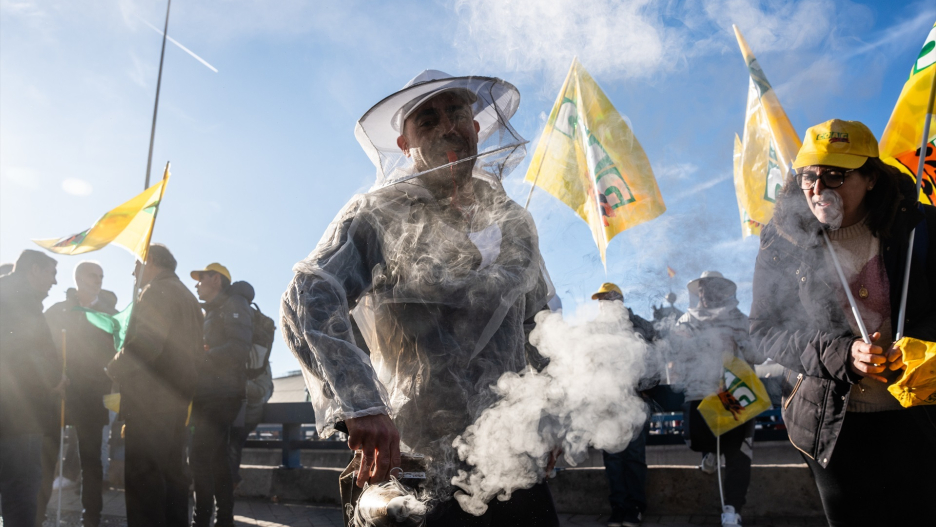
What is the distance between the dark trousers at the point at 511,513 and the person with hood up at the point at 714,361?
1846mm

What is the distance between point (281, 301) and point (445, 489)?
28.3 inches

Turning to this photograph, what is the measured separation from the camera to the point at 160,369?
163 inches

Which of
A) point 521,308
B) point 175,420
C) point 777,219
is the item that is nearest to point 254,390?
point 175,420

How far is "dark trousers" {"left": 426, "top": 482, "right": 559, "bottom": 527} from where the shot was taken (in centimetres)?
182

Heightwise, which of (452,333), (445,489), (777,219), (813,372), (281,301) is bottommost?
(445,489)

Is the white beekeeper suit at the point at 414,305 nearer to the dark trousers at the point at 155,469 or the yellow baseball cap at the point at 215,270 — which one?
the dark trousers at the point at 155,469

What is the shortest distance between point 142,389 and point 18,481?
2.77 ft

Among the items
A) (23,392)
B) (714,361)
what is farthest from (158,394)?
(714,361)

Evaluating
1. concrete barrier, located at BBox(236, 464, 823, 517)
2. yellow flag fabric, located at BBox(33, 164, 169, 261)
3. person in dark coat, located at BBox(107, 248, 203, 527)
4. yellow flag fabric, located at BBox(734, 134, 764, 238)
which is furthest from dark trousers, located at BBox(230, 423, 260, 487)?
yellow flag fabric, located at BBox(734, 134, 764, 238)

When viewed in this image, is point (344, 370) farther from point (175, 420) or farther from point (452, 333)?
point (175, 420)

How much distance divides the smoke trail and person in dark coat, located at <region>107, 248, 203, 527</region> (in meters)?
2.83

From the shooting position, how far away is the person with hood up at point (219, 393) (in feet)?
15.3

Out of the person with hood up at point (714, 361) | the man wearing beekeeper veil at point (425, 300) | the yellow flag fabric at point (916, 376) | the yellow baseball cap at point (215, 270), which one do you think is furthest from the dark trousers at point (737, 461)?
the yellow baseball cap at point (215, 270)

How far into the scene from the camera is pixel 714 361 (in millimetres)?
4340
